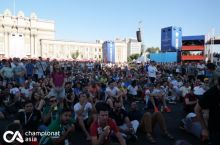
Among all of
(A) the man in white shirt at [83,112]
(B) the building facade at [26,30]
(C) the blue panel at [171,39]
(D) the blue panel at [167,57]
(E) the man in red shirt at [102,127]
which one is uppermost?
(B) the building facade at [26,30]

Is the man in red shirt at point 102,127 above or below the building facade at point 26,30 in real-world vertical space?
below

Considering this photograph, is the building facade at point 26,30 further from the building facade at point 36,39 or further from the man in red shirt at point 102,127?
the man in red shirt at point 102,127

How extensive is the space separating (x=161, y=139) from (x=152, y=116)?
0.62m

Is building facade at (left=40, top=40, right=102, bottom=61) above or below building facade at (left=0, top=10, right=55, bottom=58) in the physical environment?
below

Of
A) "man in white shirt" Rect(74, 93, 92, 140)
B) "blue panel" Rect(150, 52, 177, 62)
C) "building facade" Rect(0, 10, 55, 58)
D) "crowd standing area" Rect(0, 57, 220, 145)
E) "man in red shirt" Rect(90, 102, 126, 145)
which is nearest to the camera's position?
"crowd standing area" Rect(0, 57, 220, 145)

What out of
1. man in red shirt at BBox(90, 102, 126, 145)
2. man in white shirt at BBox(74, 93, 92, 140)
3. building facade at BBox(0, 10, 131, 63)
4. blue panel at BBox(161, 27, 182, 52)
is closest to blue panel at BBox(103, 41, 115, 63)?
blue panel at BBox(161, 27, 182, 52)

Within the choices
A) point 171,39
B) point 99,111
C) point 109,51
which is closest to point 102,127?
point 99,111

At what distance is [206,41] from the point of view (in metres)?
45.6

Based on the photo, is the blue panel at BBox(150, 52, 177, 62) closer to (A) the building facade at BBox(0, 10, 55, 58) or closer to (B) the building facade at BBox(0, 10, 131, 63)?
(B) the building facade at BBox(0, 10, 131, 63)

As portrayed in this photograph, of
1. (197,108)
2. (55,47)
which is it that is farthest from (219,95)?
(55,47)

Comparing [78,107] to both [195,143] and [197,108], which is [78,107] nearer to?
[195,143]

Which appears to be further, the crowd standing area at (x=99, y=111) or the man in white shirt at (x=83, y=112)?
the man in white shirt at (x=83, y=112)

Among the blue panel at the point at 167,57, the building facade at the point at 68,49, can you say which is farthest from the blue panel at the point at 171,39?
the building facade at the point at 68,49

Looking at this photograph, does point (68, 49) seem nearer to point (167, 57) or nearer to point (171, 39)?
point (171, 39)
